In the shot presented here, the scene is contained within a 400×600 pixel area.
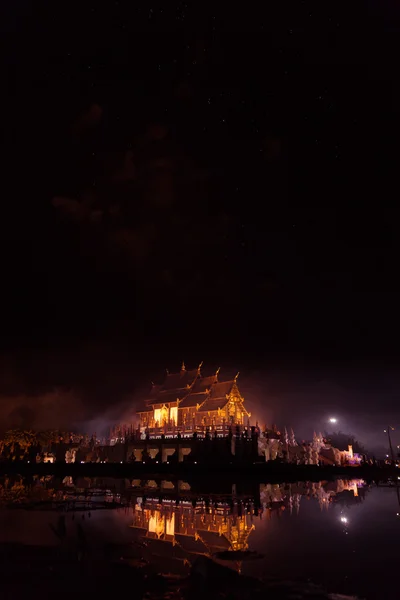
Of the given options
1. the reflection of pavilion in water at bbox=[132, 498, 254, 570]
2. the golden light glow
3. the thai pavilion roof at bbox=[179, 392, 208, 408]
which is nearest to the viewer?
the reflection of pavilion in water at bbox=[132, 498, 254, 570]

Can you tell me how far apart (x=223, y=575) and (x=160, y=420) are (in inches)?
2475

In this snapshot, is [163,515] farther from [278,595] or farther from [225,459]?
[225,459]

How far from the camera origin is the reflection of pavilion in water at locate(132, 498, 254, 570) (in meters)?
10.7

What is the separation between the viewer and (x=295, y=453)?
58.3 m

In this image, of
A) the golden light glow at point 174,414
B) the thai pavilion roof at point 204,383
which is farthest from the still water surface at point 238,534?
the thai pavilion roof at point 204,383

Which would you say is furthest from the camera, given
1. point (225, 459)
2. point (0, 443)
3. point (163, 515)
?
point (0, 443)

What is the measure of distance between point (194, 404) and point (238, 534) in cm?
5288

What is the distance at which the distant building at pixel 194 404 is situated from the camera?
6147cm

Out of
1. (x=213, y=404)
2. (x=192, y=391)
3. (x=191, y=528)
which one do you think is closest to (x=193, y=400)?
(x=192, y=391)

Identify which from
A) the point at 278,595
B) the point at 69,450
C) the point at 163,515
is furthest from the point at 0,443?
the point at 278,595

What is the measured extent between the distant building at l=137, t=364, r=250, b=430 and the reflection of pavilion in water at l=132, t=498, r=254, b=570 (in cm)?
3938

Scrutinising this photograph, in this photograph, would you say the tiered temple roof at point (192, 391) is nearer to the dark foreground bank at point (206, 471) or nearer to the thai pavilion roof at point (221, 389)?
the thai pavilion roof at point (221, 389)

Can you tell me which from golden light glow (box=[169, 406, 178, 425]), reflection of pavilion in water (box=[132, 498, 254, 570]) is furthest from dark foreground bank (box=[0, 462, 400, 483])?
golden light glow (box=[169, 406, 178, 425])

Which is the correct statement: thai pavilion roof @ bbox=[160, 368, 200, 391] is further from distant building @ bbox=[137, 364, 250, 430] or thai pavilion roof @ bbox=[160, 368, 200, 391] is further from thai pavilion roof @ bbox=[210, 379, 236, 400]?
thai pavilion roof @ bbox=[210, 379, 236, 400]
